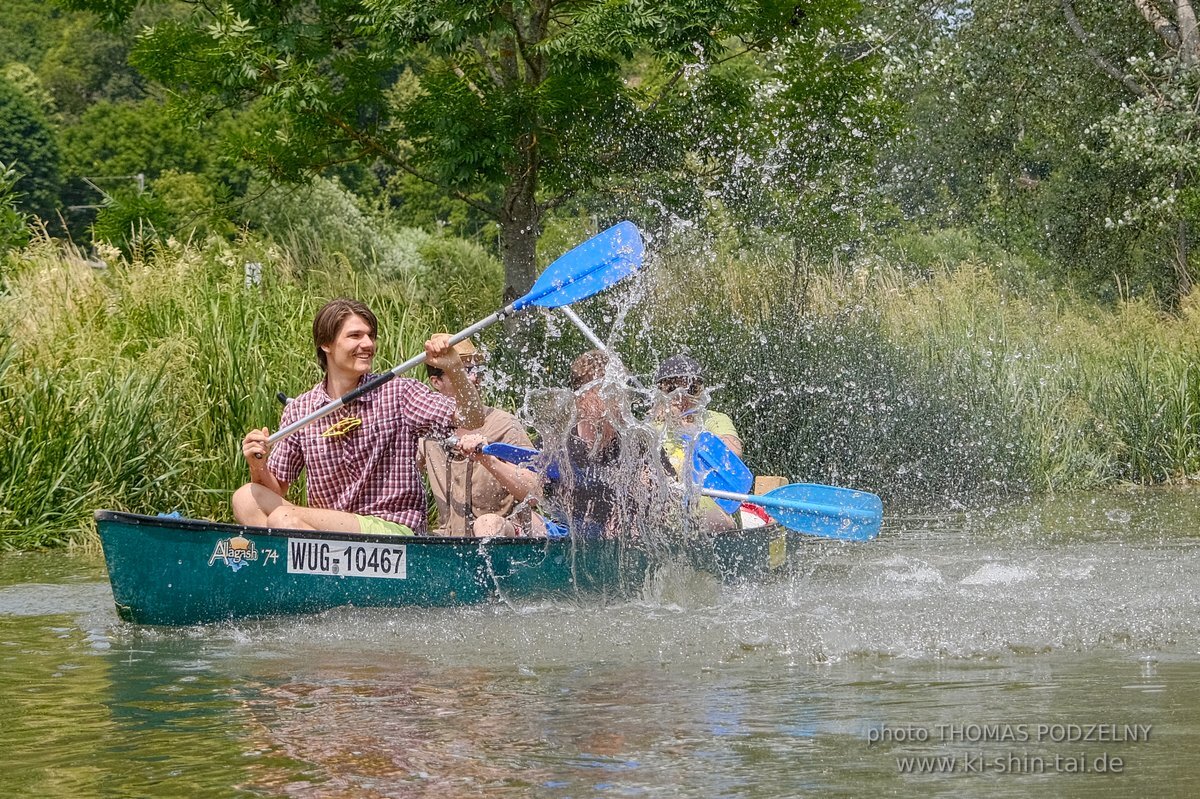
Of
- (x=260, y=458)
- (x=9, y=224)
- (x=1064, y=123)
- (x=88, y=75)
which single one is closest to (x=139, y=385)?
(x=260, y=458)

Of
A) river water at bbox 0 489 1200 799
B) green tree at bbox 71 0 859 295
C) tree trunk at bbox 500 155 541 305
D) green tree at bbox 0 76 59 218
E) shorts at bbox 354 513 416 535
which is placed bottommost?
river water at bbox 0 489 1200 799

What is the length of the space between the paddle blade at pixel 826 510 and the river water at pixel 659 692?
246 millimetres

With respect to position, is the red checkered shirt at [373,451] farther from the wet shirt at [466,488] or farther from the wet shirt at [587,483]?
the wet shirt at [587,483]

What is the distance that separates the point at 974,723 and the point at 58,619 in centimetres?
420

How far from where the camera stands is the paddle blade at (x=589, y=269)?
755 centimetres

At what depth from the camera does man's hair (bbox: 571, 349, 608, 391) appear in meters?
6.93

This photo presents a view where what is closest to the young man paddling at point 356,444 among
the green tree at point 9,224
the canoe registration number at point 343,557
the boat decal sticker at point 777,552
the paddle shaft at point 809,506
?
the canoe registration number at point 343,557

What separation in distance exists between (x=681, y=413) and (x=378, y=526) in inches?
67.1

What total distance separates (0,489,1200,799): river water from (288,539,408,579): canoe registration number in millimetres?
233

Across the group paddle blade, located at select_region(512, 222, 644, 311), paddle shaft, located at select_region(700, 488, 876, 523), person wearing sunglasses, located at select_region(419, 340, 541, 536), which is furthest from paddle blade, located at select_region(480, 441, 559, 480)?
paddle shaft, located at select_region(700, 488, 876, 523)

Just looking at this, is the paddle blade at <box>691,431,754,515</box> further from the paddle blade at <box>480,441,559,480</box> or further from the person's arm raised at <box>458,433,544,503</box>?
→ the person's arm raised at <box>458,433,544,503</box>

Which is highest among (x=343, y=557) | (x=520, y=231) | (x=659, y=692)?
(x=520, y=231)

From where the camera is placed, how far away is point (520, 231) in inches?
465

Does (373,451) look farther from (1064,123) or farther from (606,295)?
(1064,123)
